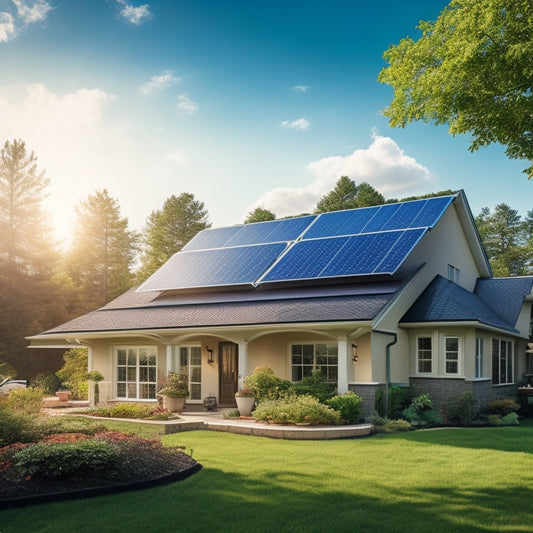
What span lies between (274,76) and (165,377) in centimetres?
1033

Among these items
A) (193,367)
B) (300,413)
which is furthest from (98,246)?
(300,413)

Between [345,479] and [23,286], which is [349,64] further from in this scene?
[23,286]

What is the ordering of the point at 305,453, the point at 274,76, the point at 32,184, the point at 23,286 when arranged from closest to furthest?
the point at 305,453 → the point at 274,76 → the point at 23,286 → the point at 32,184

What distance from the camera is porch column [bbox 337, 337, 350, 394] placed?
54.1ft

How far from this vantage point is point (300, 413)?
1483cm

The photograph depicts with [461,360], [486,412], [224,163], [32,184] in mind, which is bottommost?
[486,412]

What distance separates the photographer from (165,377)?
19.6 m

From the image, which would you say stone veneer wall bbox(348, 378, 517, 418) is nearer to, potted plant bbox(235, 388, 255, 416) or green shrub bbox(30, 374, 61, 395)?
potted plant bbox(235, 388, 255, 416)

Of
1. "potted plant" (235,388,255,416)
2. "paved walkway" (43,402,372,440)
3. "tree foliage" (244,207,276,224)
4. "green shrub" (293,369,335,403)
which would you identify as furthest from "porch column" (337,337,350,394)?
"tree foliage" (244,207,276,224)

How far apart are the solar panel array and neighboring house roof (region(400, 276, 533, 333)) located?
183cm

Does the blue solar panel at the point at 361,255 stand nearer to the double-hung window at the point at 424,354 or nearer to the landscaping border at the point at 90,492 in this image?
the double-hung window at the point at 424,354

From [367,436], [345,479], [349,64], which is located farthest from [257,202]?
[345,479]

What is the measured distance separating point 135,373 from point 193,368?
242 cm

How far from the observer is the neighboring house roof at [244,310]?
17.0 meters
